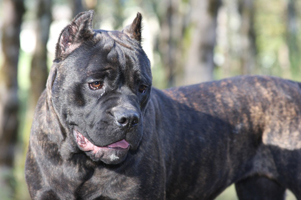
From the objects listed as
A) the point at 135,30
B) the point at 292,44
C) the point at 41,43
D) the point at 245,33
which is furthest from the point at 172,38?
the point at 135,30

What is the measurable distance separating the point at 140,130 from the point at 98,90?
1.43 feet

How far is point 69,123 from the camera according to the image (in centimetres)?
360

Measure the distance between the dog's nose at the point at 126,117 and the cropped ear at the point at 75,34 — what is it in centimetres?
74

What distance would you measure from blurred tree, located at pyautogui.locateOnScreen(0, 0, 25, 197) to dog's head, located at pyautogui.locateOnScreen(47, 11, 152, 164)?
534 centimetres

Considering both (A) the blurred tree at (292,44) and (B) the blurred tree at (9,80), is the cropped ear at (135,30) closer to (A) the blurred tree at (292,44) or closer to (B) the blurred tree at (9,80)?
(B) the blurred tree at (9,80)

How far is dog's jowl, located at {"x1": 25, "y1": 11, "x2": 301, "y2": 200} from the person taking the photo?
3545 mm

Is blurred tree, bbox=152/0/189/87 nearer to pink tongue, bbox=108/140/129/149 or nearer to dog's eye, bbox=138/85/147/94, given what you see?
dog's eye, bbox=138/85/147/94

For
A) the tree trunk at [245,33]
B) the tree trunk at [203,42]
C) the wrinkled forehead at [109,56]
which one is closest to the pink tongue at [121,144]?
the wrinkled forehead at [109,56]

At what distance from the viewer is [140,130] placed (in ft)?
11.7

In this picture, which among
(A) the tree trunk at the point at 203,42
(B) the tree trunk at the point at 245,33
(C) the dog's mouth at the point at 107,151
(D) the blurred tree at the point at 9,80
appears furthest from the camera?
(B) the tree trunk at the point at 245,33

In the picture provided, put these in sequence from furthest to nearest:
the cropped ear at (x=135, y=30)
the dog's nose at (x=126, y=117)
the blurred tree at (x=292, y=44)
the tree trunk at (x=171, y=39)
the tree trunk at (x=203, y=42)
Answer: the tree trunk at (x=171, y=39) < the blurred tree at (x=292, y=44) < the tree trunk at (x=203, y=42) < the cropped ear at (x=135, y=30) < the dog's nose at (x=126, y=117)

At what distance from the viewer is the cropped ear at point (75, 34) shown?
3740 millimetres

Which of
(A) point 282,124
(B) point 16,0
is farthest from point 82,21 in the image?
(B) point 16,0

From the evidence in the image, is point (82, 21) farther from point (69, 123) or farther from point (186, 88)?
point (186, 88)
